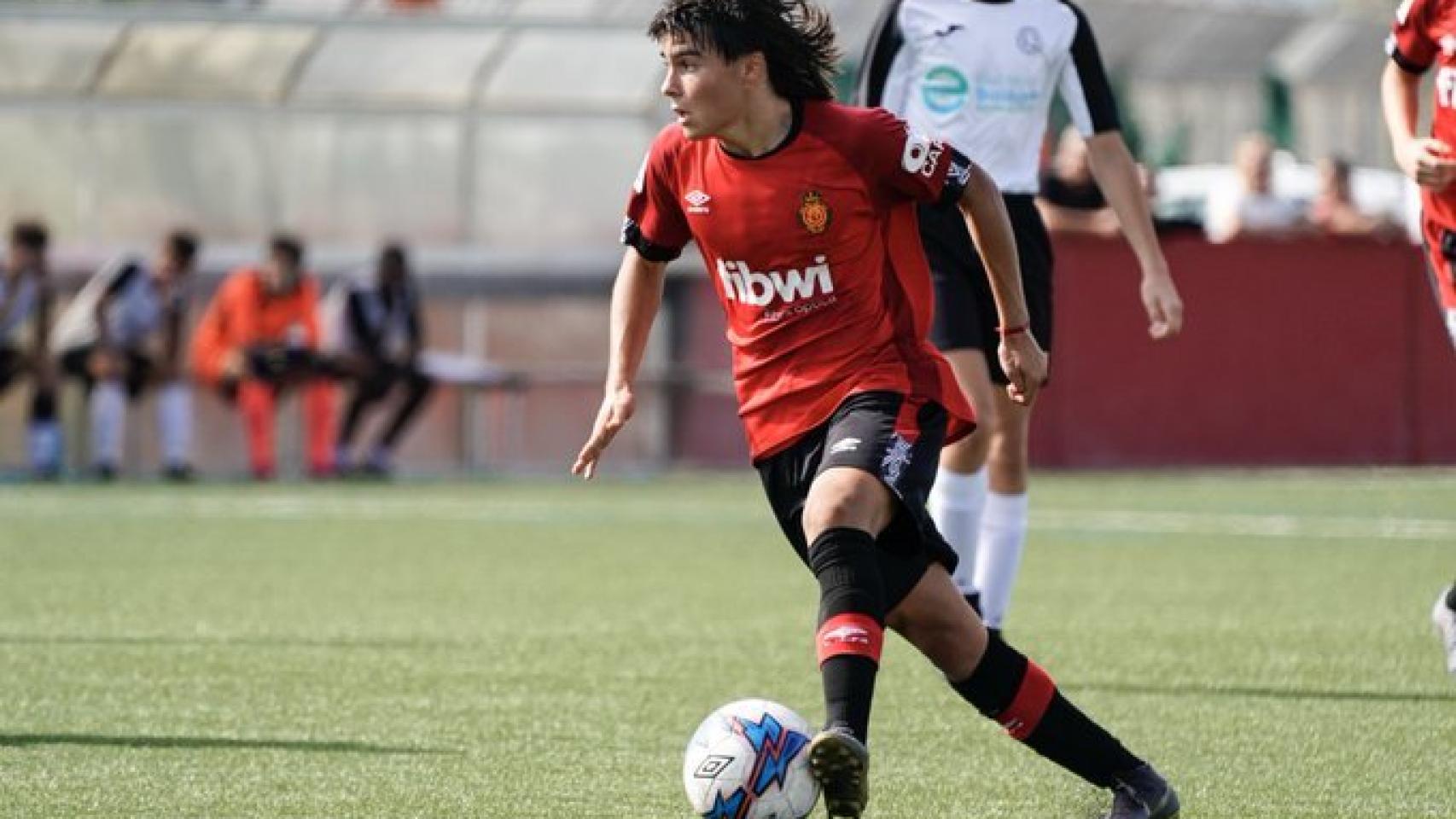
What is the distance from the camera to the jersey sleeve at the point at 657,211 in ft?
20.9

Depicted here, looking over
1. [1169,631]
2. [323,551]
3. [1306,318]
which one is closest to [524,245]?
[1306,318]

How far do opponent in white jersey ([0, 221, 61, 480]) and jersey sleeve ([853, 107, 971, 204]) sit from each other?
16330 millimetres

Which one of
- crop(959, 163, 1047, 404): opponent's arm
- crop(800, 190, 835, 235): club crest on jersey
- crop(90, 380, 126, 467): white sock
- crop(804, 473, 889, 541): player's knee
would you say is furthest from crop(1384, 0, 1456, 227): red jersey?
crop(90, 380, 126, 467): white sock

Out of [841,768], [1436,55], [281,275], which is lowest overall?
[281,275]

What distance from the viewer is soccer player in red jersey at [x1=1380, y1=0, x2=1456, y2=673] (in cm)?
798

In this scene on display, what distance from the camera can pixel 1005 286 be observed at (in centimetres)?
616

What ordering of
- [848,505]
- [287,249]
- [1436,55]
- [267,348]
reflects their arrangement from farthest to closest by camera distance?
1. [267,348]
2. [287,249]
3. [1436,55]
4. [848,505]

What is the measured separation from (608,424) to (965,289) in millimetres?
2832

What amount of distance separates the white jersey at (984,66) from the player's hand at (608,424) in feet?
9.57

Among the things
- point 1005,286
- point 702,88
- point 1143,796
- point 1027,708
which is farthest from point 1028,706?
point 702,88

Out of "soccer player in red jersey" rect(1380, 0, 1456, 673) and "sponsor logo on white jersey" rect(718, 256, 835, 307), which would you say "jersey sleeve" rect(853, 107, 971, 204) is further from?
"soccer player in red jersey" rect(1380, 0, 1456, 673)

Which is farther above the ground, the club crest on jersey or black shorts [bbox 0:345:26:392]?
the club crest on jersey

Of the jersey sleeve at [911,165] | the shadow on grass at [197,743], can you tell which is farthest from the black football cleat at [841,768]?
the shadow on grass at [197,743]

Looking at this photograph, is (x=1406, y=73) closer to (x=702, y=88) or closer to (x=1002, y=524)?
(x=1002, y=524)
